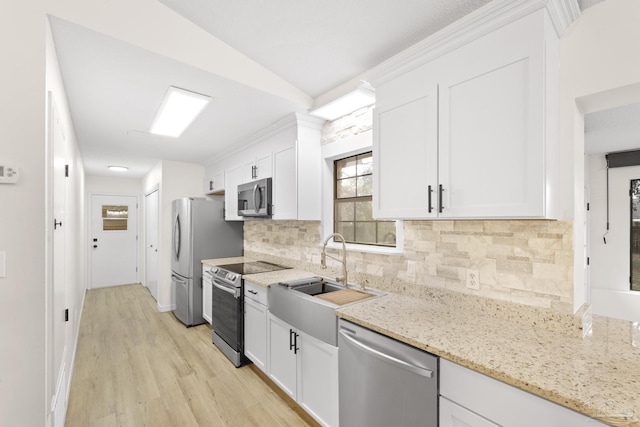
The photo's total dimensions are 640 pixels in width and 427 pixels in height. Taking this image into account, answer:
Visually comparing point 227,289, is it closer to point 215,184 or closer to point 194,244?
point 194,244

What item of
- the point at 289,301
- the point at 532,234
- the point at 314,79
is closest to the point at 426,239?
the point at 532,234

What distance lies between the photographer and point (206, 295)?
3770 millimetres

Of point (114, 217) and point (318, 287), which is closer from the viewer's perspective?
point (318, 287)

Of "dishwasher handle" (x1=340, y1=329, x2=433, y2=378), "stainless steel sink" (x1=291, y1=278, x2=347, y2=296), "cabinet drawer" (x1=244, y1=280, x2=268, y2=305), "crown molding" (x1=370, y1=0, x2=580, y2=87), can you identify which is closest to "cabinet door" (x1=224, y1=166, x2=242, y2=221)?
"cabinet drawer" (x1=244, y1=280, x2=268, y2=305)

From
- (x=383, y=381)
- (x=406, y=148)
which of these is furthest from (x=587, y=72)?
(x=383, y=381)

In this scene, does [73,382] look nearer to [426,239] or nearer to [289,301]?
[289,301]

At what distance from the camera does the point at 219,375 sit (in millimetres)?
2689

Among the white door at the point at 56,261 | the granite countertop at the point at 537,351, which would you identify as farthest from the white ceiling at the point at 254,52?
the granite countertop at the point at 537,351

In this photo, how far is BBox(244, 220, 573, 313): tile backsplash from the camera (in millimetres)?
1415

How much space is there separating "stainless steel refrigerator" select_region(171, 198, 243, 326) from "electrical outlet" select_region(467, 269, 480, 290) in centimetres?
341

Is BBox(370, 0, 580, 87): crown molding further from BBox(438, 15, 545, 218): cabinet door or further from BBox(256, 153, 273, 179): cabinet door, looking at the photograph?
BBox(256, 153, 273, 179): cabinet door

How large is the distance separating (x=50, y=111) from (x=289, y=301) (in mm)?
1752

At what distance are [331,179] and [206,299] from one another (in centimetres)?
233

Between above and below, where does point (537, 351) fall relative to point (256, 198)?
below
